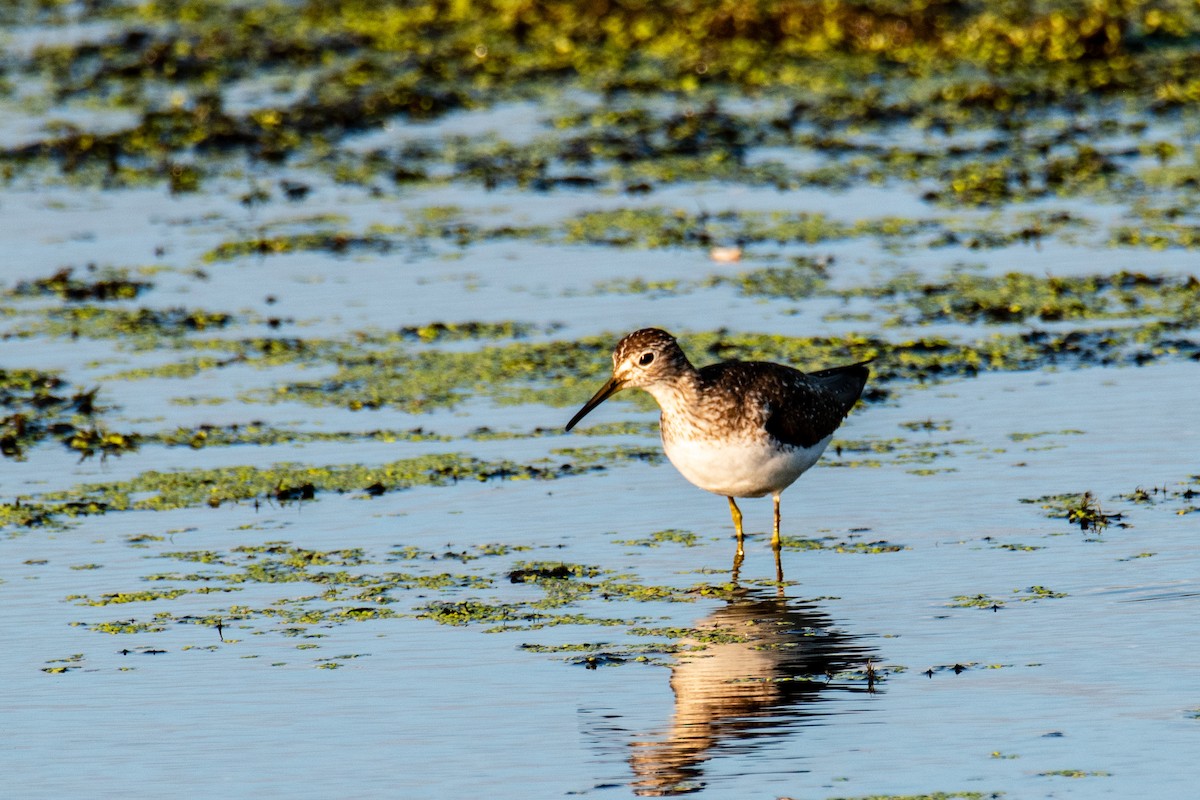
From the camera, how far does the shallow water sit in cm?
780

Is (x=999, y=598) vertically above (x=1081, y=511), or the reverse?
(x=1081, y=511)

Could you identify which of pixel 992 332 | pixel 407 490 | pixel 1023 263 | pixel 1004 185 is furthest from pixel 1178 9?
pixel 407 490

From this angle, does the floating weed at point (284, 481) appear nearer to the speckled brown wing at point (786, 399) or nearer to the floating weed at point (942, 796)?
the speckled brown wing at point (786, 399)

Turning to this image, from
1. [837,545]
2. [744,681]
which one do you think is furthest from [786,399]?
[744,681]

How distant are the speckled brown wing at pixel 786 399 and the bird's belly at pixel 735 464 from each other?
0.36ft

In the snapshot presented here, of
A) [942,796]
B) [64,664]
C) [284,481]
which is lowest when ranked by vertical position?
[942,796]

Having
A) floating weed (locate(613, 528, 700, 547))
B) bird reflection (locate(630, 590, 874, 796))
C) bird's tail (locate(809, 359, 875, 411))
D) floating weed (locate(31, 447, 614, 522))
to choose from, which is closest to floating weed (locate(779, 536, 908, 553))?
floating weed (locate(613, 528, 700, 547))

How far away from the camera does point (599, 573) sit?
33.4 feet

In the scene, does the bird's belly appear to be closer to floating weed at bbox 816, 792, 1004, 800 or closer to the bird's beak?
the bird's beak

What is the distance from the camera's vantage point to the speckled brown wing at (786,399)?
10.8m

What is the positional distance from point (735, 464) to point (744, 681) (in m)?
2.06

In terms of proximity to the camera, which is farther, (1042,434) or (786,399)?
(1042,434)

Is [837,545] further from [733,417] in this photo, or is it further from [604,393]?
[604,393]

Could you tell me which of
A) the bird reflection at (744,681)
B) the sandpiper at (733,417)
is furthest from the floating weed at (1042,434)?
the bird reflection at (744,681)
